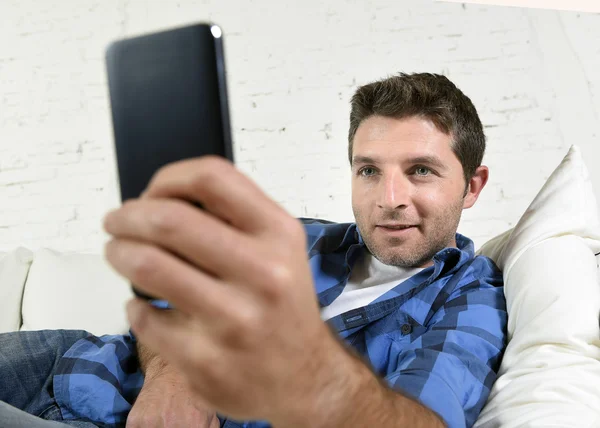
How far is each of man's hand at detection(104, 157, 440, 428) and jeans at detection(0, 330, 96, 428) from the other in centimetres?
81

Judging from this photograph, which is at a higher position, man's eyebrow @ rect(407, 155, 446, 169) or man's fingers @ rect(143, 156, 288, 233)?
man's fingers @ rect(143, 156, 288, 233)

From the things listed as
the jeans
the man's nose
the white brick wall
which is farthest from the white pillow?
the white brick wall

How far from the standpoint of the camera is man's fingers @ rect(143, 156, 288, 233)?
1.20 ft

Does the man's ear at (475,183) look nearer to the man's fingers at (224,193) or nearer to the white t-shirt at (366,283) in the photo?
the white t-shirt at (366,283)

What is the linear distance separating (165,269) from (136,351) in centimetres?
105

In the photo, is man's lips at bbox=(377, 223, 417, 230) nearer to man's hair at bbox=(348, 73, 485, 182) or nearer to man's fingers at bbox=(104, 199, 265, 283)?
man's hair at bbox=(348, 73, 485, 182)

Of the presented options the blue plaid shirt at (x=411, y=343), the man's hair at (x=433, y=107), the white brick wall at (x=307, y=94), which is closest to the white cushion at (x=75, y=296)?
the blue plaid shirt at (x=411, y=343)

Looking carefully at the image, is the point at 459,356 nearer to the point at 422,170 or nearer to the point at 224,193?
the point at 422,170

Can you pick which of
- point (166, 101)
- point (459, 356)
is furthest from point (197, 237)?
point (459, 356)

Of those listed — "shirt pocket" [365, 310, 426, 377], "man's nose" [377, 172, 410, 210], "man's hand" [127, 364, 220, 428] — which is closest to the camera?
"man's hand" [127, 364, 220, 428]

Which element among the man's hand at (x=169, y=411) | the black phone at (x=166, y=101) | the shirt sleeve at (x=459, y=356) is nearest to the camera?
the black phone at (x=166, y=101)

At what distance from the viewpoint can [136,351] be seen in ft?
4.39

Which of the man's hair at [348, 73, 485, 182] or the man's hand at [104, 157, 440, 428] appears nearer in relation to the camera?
the man's hand at [104, 157, 440, 428]

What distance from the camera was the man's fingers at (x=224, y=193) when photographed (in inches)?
14.3
